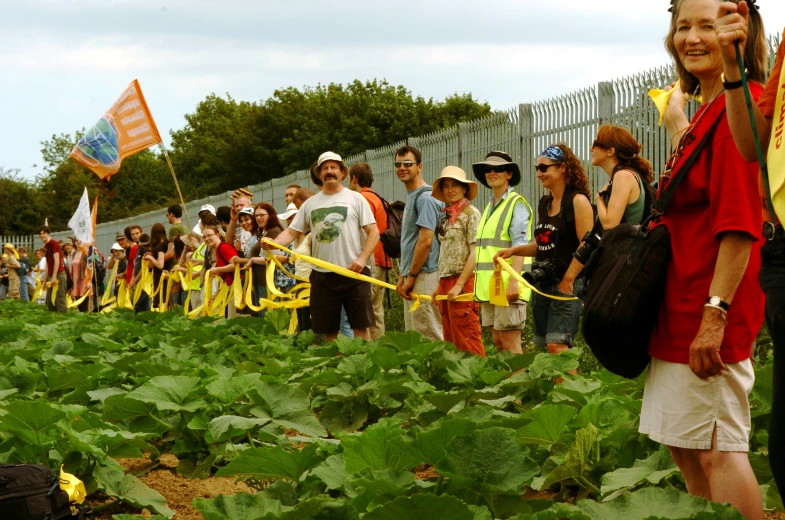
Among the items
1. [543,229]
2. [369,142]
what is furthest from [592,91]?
[369,142]

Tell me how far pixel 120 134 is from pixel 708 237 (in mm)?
17572

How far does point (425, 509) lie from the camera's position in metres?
2.92

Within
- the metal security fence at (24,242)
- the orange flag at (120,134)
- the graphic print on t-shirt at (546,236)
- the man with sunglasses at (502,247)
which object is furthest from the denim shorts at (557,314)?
the metal security fence at (24,242)

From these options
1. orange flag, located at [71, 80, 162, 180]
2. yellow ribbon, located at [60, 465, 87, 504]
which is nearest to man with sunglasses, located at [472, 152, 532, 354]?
yellow ribbon, located at [60, 465, 87, 504]

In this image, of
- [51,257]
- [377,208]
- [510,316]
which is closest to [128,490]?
[510,316]

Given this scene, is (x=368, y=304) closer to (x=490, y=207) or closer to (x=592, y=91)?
(x=490, y=207)

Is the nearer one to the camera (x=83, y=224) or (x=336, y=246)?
(x=336, y=246)

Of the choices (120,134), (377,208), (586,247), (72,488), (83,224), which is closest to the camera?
(72,488)

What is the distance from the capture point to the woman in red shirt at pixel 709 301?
2889mm

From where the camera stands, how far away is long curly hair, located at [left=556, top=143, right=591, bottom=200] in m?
7.02

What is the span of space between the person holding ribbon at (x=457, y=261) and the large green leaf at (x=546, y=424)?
3684 millimetres

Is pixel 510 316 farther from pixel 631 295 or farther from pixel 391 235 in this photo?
pixel 631 295

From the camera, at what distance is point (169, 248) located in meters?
17.2

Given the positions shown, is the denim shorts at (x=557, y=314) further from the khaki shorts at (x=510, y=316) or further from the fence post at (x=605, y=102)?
the fence post at (x=605, y=102)
